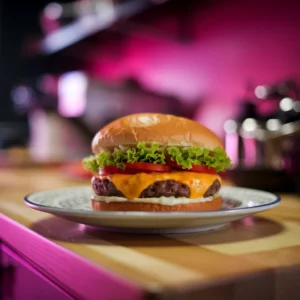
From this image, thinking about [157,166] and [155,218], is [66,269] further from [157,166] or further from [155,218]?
[157,166]

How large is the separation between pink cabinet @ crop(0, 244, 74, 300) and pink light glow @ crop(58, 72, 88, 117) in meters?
2.21

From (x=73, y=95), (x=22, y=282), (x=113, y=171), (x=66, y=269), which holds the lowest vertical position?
(x=22, y=282)

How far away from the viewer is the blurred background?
5.40ft

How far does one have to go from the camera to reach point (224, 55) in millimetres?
2207

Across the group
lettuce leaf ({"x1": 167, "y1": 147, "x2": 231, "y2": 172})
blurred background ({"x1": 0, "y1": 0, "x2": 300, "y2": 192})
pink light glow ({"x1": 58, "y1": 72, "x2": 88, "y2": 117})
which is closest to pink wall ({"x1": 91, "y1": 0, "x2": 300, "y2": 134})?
blurred background ({"x1": 0, "y1": 0, "x2": 300, "y2": 192})

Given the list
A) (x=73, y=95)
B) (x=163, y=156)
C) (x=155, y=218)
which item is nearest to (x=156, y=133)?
(x=163, y=156)

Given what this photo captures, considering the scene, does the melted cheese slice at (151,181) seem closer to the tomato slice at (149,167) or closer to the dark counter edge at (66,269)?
the tomato slice at (149,167)

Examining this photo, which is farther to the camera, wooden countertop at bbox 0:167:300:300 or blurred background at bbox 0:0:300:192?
blurred background at bbox 0:0:300:192

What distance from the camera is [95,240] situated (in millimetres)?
714

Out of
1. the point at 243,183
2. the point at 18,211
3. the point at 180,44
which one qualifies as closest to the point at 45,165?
the point at 180,44

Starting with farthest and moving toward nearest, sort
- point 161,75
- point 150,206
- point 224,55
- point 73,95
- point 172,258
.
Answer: point 73,95 < point 161,75 < point 224,55 < point 150,206 < point 172,258

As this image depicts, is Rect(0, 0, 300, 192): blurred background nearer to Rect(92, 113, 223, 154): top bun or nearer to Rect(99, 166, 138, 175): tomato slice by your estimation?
Rect(92, 113, 223, 154): top bun

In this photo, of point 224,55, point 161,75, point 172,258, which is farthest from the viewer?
point 161,75

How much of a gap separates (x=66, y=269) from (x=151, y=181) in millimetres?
253
